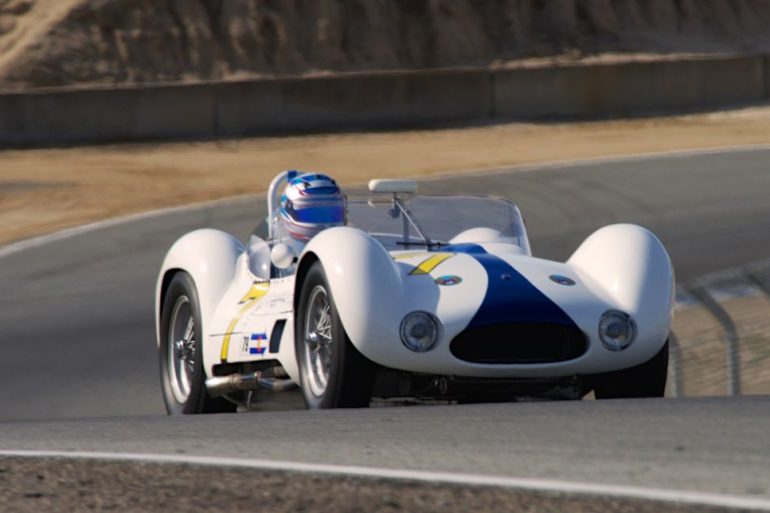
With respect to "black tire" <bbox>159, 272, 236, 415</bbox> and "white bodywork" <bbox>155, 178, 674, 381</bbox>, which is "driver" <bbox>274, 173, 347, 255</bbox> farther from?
"black tire" <bbox>159, 272, 236, 415</bbox>

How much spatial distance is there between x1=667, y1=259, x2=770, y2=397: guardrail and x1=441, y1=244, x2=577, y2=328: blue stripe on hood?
2.46 m

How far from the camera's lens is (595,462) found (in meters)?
5.01

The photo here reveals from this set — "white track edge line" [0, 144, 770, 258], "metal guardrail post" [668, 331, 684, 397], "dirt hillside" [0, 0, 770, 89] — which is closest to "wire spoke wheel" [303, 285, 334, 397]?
"metal guardrail post" [668, 331, 684, 397]

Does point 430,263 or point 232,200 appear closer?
point 430,263

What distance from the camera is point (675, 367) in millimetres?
9453

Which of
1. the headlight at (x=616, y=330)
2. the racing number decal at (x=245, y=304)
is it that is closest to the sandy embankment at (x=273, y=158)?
the racing number decal at (x=245, y=304)

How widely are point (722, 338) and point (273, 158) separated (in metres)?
14.0

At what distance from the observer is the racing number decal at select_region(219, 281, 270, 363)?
797 centimetres

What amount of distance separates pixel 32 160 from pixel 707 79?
1191 centimetres

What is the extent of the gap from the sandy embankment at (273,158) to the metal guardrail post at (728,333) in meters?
8.65

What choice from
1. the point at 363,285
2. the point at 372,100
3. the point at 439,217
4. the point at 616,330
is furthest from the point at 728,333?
the point at 372,100

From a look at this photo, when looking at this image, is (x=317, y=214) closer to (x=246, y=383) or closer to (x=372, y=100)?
(x=246, y=383)

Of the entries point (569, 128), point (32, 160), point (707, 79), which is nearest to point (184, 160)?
point (32, 160)

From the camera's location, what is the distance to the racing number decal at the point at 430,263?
727 centimetres
